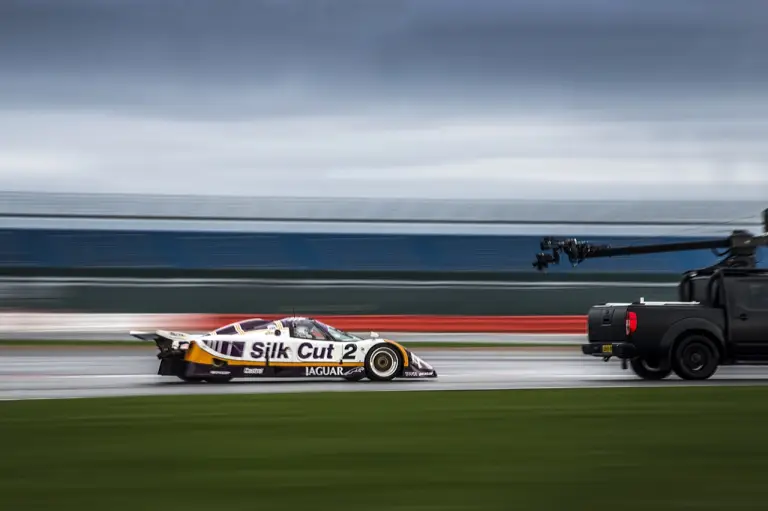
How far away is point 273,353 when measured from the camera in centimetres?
1489

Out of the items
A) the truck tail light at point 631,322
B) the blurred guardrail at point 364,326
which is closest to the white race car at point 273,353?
the truck tail light at point 631,322

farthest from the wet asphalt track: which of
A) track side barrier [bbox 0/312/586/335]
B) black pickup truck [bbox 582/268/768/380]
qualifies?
track side barrier [bbox 0/312/586/335]

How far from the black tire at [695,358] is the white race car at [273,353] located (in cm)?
390

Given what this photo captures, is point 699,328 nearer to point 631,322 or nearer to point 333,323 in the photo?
point 631,322

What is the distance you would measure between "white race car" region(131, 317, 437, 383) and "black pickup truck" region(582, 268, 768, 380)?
3.09m

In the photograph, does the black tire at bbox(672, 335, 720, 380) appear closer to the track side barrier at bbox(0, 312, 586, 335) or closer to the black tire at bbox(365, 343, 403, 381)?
the black tire at bbox(365, 343, 403, 381)

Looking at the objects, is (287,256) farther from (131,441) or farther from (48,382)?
(131,441)

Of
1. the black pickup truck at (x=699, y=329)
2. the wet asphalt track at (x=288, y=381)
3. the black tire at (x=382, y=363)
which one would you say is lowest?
the wet asphalt track at (x=288, y=381)

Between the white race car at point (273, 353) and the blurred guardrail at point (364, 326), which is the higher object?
the blurred guardrail at point (364, 326)

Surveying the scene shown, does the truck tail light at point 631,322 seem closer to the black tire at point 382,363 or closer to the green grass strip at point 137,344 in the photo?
the black tire at point 382,363

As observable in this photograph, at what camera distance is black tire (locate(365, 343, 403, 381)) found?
15.1 meters

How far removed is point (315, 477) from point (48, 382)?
29.7 ft

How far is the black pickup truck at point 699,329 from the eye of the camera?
15047 millimetres

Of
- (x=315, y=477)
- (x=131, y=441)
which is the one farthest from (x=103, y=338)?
(x=315, y=477)
